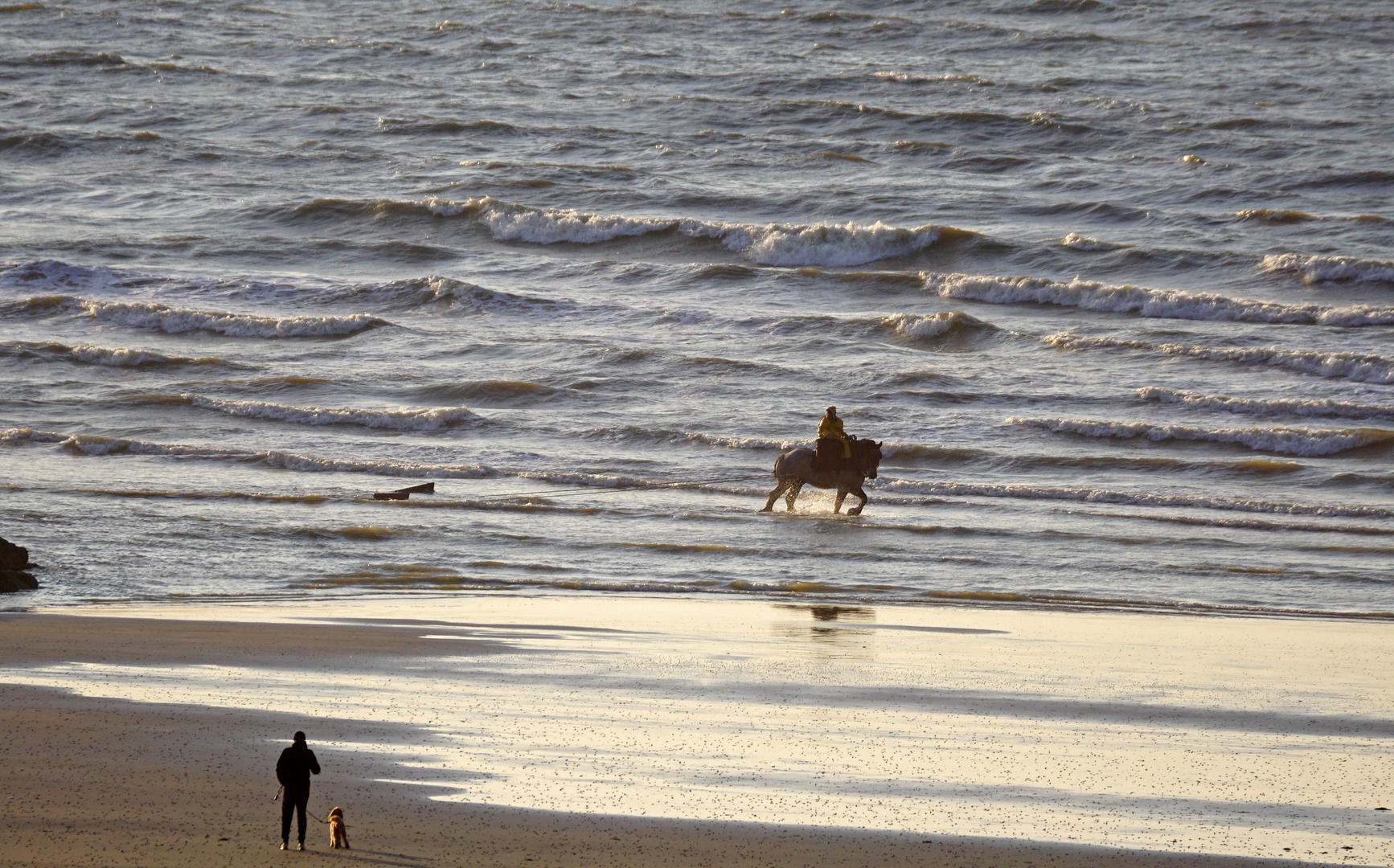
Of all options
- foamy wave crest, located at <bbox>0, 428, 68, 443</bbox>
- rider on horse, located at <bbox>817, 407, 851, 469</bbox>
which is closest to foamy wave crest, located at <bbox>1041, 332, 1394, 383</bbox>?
rider on horse, located at <bbox>817, 407, 851, 469</bbox>

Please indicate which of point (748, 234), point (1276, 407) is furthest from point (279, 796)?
point (748, 234)

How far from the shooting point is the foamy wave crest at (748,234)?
1341 inches

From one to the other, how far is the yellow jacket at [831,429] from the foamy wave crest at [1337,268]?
15.2m

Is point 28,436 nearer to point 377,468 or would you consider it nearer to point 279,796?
point 377,468

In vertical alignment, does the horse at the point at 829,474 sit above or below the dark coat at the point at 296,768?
above

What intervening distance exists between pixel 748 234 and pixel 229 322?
1235 cm

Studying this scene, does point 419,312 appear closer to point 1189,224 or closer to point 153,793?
point 1189,224

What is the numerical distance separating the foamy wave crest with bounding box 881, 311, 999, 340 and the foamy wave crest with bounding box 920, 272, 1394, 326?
2.31 m

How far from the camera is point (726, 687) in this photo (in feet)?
30.7

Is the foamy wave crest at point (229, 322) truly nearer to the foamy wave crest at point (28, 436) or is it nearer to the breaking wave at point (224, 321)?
the breaking wave at point (224, 321)

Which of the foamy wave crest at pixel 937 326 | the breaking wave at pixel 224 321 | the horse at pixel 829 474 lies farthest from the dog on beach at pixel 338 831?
the breaking wave at pixel 224 321

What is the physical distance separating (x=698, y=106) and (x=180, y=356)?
2212 centimetres

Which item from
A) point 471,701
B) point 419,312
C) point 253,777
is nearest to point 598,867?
point 253,777

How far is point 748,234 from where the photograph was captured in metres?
34.9
